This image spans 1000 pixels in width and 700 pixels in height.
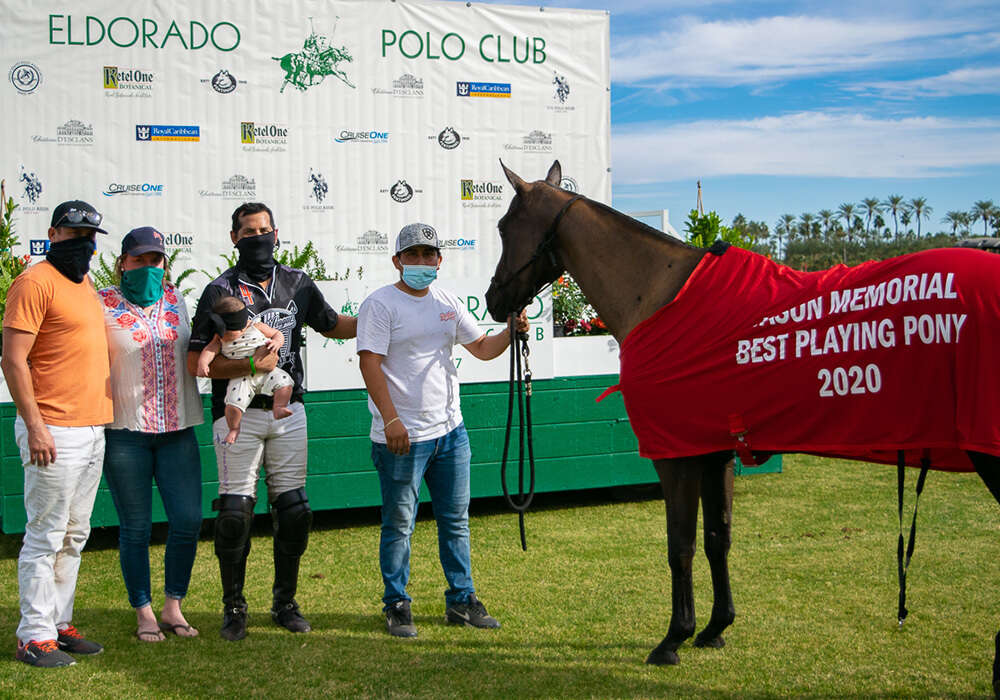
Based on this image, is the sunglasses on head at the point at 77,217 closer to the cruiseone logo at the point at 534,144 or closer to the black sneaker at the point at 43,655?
the black sneaker at the point at 43,655

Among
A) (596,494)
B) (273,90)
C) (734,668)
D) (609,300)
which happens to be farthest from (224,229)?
(734,668)

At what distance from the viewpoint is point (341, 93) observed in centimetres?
834

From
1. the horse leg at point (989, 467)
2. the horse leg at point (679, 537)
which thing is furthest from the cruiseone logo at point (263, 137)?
the horse leg at point (989, 467)

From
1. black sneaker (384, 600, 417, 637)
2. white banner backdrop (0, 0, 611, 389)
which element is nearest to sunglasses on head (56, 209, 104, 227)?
black sneaker (384, 600, 417, 637)

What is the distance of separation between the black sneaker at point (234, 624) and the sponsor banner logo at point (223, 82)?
5919mm

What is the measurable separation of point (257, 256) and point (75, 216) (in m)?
0.68

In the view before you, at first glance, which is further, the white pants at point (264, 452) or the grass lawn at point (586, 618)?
the white pants at point (264, 452)

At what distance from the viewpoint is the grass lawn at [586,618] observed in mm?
3010

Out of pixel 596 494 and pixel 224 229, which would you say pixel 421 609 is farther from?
pixel 224 229

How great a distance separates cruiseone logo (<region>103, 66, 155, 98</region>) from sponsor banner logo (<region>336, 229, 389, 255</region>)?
235 cm

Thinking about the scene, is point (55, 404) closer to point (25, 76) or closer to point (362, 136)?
point (25, 76)

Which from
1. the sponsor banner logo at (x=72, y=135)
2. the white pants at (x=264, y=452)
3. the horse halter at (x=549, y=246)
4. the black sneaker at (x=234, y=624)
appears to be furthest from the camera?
the sponsor banner logo at (x=72, y=135)

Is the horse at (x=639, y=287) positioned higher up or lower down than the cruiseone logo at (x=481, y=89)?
lower down

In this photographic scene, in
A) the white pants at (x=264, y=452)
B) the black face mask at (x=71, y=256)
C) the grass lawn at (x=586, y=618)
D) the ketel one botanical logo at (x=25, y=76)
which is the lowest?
the grass lawn at (x=586, y=618)
